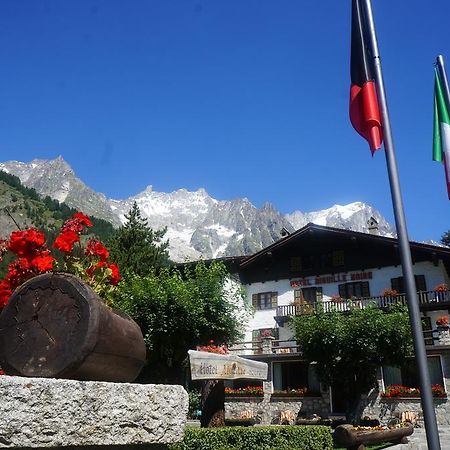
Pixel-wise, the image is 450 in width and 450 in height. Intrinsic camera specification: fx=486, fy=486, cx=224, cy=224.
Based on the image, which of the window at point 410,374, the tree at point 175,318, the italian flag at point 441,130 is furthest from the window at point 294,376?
the italian flag at point 441,130

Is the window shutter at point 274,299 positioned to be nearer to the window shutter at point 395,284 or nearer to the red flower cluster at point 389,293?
the red flower cluster at point 389,293

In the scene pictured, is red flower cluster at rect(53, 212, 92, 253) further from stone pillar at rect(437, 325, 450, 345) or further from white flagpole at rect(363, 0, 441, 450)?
stone pillar at rect(437, 325, 450, 345)

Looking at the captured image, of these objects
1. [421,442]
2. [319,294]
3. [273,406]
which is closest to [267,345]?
[273,406]

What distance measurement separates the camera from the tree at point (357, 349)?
2191cm

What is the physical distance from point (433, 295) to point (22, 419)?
32455 mm

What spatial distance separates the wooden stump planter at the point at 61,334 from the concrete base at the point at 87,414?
167 millimetres

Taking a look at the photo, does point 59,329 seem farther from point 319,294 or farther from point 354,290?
point 319,294

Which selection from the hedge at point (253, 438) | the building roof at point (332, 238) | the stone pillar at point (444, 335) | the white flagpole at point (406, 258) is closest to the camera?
the white flagpole at point (406, 258)

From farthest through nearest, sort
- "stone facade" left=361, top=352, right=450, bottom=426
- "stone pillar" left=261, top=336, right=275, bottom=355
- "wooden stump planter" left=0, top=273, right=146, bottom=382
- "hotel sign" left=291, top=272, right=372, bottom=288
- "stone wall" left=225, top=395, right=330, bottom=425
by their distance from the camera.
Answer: "hotel sign" left=291, top=272, right=372, bottom=288 → "stone pillar" left=261, top=336, right=275, bottom=355 → "stone wall" left=225, top=395, right=330, bottom=425 → "stone facade" left=361, top=352, right=450, bottom=426 → "wooden stump planter" left=0, top=273, right=146, bottom=382

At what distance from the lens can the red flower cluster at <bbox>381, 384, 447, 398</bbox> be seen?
82.6 ft

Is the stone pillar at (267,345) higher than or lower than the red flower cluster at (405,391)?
higher

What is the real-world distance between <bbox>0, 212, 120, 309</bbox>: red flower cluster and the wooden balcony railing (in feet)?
84.7

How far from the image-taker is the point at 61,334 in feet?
9.07

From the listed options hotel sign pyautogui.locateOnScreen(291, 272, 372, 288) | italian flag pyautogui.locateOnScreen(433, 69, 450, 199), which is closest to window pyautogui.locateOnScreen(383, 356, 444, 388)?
hotel sign pyautogui.locateOnScreen(291, 272, 372, 288)
